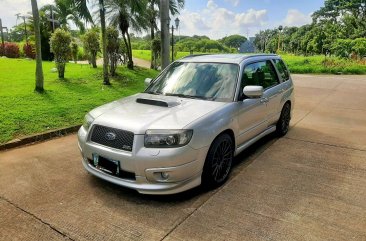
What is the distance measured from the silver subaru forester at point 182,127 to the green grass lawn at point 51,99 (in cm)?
289

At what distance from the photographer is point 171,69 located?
5270mm

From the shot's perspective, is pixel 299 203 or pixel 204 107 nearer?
pixel 299 203

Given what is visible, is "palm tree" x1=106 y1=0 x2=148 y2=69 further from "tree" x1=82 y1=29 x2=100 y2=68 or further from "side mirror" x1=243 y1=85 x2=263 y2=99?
"side mirror" x1=243 y1=85 x2=263 y2=99

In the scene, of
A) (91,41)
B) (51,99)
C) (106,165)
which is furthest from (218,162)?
(91,41)

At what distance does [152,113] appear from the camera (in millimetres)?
3881

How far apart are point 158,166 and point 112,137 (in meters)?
0.67

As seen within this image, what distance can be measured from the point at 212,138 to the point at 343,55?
36287 millimetres

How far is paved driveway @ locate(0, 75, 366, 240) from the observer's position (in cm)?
316

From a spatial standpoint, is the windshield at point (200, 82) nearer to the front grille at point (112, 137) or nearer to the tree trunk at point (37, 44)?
the front grille at point (112, 137)

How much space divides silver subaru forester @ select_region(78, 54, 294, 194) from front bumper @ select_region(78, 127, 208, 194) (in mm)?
11

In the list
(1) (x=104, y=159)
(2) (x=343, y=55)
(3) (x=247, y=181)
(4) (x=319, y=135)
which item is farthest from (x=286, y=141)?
(2) (x=343, y=55)

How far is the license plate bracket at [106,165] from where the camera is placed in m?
3.64

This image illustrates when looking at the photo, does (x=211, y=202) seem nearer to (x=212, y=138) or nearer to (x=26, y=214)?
(x=212, y=138)

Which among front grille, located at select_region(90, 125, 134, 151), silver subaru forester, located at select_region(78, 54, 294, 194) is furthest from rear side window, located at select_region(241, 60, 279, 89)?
front grille, located at select_region(90, 125, 134, 151)
